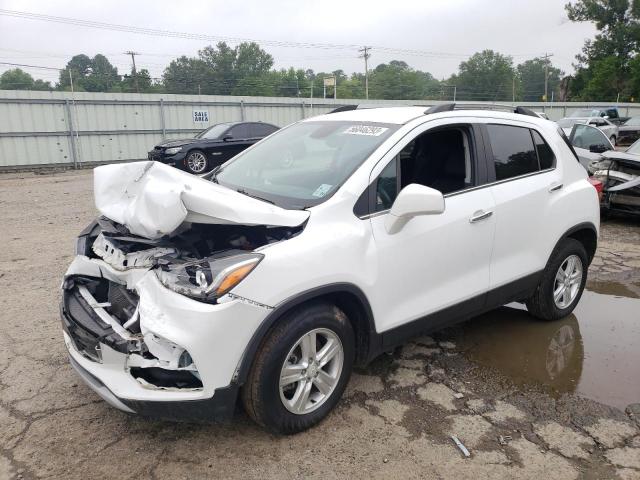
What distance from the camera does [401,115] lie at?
353cm

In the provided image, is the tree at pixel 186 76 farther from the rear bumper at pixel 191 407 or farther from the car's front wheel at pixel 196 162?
the rear bumper at pixel 191 407

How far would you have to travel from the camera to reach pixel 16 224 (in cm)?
845

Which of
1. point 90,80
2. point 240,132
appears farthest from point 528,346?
point 90,80

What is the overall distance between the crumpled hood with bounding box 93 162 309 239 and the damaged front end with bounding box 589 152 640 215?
23.4ft

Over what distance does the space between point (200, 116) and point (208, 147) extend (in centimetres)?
670

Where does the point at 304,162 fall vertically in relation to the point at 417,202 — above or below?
above

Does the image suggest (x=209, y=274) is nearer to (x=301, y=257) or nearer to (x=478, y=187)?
(x=301, y=257)

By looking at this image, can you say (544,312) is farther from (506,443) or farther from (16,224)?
(16,224)

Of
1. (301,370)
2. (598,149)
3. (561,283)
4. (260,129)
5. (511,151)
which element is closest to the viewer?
(301,370)

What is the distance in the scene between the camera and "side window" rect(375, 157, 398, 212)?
309 centimetres

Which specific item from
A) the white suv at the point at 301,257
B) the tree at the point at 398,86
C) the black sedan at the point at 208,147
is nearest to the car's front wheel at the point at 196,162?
the black sedan at the point at 208,147

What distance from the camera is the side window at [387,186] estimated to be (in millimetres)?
3094

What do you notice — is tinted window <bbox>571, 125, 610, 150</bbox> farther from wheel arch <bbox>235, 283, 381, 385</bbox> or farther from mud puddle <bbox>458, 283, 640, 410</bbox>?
wheel arch <bbox>235, 283, 381, 385</bbox>

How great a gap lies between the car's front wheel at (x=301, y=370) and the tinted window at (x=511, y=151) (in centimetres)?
179
